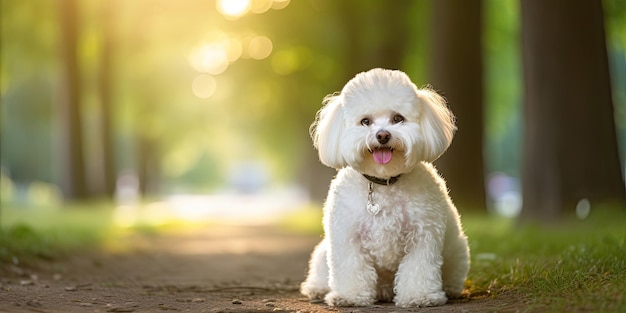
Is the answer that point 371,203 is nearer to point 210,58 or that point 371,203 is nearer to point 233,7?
point 233,7

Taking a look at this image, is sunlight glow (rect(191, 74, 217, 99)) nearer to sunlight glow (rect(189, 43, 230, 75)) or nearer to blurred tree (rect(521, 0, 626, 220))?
sunlight glow (rect(189, 43, 230, 75))

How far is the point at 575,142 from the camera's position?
11922 millimetres

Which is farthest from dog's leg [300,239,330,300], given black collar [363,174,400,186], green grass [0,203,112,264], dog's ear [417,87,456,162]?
green grass [0,203,112,264]

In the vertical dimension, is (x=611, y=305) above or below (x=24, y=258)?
below

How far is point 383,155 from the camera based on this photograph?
235 inches

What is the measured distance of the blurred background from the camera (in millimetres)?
17578

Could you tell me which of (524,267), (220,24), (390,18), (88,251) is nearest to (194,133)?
(220,24)

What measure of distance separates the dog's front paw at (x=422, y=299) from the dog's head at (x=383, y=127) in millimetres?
814

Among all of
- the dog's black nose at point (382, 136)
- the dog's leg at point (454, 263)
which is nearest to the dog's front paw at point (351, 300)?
the dog's leg at point (454, 263)

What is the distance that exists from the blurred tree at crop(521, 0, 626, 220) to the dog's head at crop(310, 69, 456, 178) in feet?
20.3

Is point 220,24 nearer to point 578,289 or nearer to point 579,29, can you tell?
point 579,29

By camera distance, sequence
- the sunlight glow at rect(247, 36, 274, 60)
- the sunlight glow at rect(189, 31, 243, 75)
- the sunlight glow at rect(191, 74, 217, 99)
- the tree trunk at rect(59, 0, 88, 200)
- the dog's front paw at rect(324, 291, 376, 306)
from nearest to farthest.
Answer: the dog's front paw at rect(324, 291, 376, 306) < the tree trunk at rect(59, 0, 88, 200) < the sunlight glow at rect(247, 36, 274, 60) < the sunlight glow at rect(189, 31, 243, 75) < the sunlight glow at rect(191, 74, 217, 99)

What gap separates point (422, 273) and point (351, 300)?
0.56 metres

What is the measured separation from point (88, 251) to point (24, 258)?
8.71 feet
